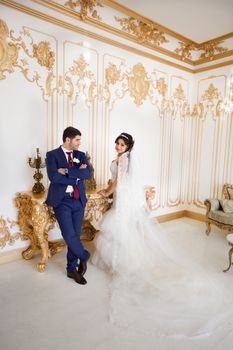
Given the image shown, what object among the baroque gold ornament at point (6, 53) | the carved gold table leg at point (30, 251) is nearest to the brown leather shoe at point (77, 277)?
the carved gold table leg at point (30, 251)

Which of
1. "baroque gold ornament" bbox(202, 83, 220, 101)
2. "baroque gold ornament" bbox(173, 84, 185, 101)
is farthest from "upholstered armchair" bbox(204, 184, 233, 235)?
"baroque gold ornament" bbox(173, 84, 185, 101)

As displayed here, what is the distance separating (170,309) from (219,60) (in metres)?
4.87

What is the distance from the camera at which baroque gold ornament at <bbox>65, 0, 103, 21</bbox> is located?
3.57 meters

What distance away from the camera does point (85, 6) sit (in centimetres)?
367

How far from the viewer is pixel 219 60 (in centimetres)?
509

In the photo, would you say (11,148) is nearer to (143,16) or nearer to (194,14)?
(143,16)

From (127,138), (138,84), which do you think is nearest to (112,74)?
(138,84)

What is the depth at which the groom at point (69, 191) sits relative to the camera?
2.74 m

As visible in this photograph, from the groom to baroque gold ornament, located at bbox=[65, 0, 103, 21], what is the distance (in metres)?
2.03

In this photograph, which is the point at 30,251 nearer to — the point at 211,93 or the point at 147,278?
the point at 147,278

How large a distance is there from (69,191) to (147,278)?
133 centimetres

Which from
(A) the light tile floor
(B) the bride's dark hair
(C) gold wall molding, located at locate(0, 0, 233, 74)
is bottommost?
(A) the light tile floor

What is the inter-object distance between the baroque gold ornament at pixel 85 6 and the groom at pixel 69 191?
2.03m

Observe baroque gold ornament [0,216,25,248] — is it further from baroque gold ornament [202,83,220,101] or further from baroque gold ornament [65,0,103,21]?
baroque gold ornament [202,83,220,101]
